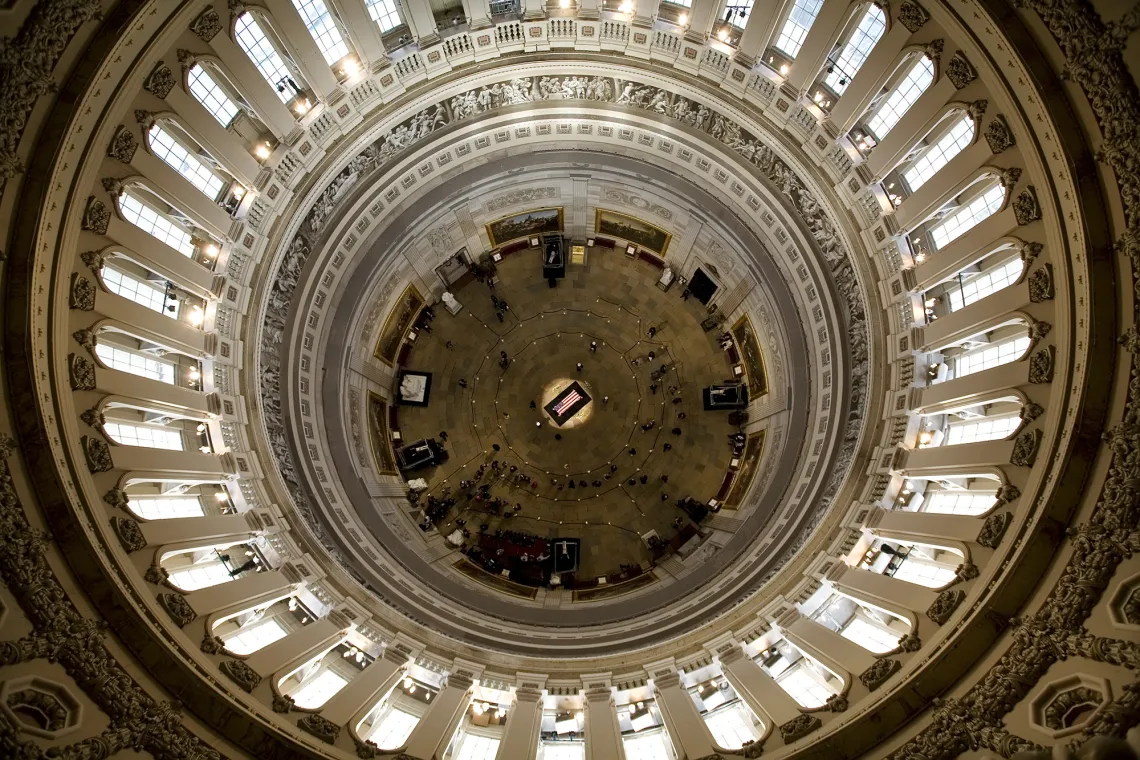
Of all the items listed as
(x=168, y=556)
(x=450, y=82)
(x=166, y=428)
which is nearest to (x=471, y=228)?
(x=450, y=82)

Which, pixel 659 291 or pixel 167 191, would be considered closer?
pixel 167 191

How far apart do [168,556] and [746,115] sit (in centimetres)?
2798

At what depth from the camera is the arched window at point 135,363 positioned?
2084 centimetres

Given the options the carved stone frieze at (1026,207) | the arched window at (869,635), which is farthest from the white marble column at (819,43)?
the arched window at (869,635)

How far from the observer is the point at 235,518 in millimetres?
22906

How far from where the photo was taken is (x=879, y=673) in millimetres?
20047

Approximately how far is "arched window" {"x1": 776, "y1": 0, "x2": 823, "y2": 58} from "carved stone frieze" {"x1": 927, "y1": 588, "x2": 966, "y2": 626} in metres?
19.7

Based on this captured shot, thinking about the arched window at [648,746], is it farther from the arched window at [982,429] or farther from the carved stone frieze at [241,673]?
the arched window at [982,429]

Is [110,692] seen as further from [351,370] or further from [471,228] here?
[471,228]

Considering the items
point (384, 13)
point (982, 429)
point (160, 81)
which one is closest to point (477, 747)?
point (982, 429)

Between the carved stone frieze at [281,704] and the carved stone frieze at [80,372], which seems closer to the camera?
the carved stone frieze at [80,372]

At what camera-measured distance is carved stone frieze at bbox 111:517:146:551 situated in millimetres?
19406

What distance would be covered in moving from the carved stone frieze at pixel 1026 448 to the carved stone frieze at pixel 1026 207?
255 inches

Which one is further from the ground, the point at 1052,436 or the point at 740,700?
the point at 1052,436
